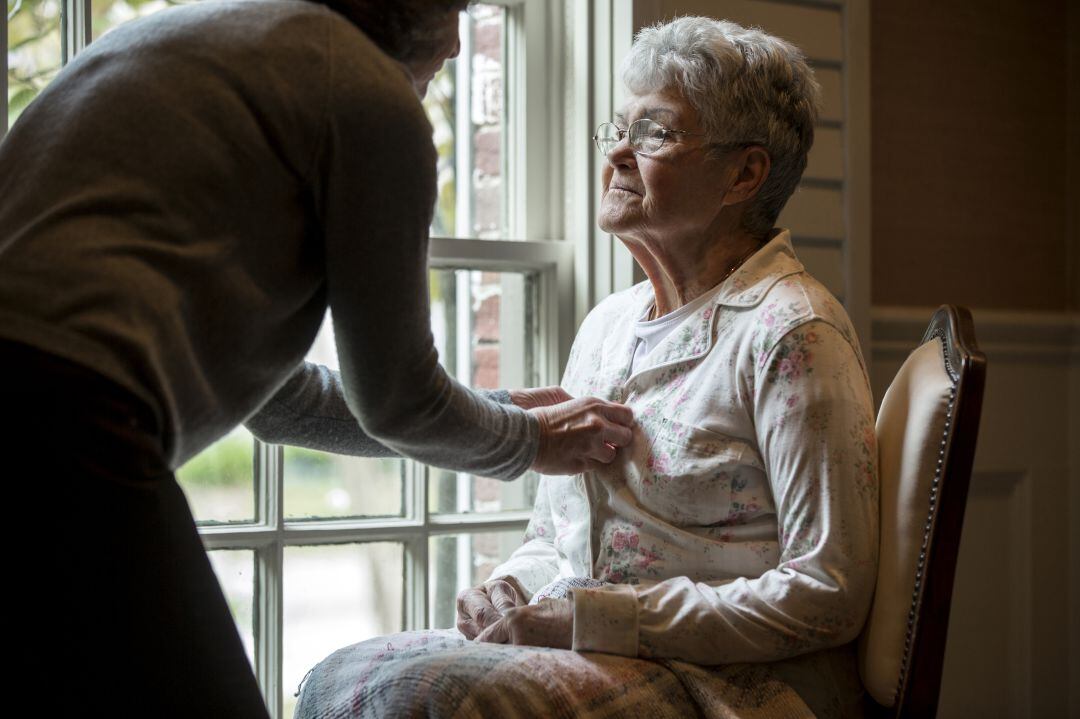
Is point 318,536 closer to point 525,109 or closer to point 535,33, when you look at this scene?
point 525,109

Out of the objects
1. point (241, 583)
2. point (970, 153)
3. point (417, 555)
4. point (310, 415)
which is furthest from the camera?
point (970, 153)

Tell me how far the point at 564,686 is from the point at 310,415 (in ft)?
1.80

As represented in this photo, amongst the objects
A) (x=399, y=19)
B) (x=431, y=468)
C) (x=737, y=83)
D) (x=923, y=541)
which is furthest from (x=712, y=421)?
(x=431, y=468)

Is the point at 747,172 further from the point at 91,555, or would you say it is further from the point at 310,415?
the point at 91,555

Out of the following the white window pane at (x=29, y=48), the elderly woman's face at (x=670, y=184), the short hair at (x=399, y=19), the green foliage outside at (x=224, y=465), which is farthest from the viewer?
the green foliage outside at (x=224, y=465)

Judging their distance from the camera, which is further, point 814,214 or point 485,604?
point 814,214

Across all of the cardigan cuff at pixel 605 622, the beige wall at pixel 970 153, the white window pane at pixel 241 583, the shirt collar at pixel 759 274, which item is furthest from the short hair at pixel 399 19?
the beige wall at pixel 970 153

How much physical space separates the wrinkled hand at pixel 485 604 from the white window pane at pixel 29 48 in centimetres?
116

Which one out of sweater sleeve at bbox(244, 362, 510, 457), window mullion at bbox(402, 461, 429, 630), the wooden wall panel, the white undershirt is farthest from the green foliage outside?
the wooden wall panel

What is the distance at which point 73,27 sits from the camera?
6.40 feet

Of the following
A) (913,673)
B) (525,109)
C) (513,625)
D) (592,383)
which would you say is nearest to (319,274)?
(513,625)

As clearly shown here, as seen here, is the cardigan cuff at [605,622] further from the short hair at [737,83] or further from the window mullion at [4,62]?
the window mullion at [4,62]

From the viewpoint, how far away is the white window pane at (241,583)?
6.71 ft

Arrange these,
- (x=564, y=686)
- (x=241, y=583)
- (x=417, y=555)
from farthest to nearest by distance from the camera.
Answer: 1. (x=417, y=555)
2. (x=241, y=583)
3. (x=564, y=686)
